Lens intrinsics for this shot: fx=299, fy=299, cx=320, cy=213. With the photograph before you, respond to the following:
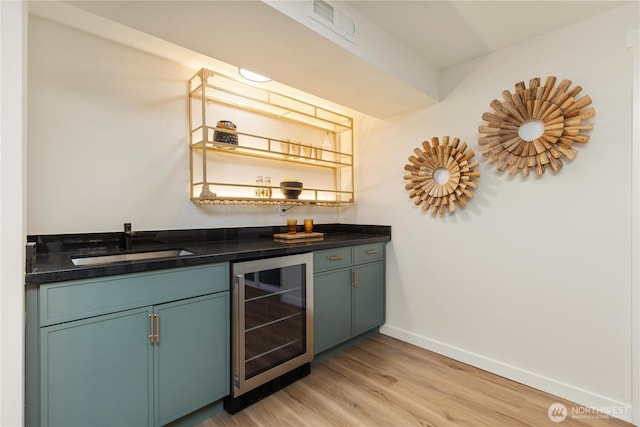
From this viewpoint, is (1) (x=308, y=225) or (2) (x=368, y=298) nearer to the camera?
(2) (x=368, y=298)

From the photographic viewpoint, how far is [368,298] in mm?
2623

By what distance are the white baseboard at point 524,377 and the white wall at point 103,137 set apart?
2.05 metres

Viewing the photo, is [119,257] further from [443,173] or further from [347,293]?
[443,173]

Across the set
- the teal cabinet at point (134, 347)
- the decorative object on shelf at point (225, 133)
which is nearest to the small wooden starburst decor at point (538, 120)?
the decorative object on shelf at point (225, 133)

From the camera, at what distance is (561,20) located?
183cm

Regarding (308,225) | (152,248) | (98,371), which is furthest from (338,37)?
(98,371)

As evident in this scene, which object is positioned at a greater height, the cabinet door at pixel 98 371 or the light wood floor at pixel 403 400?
the cabinet door at pixel 98 371

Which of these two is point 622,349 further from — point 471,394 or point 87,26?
point 87,26

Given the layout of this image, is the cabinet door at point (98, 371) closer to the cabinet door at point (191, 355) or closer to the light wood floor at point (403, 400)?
the cabinet door at point (191, 355)

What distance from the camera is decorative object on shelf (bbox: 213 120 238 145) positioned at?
85.0 inches

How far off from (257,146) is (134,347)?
5.68ft

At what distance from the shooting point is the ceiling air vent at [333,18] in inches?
60.1
